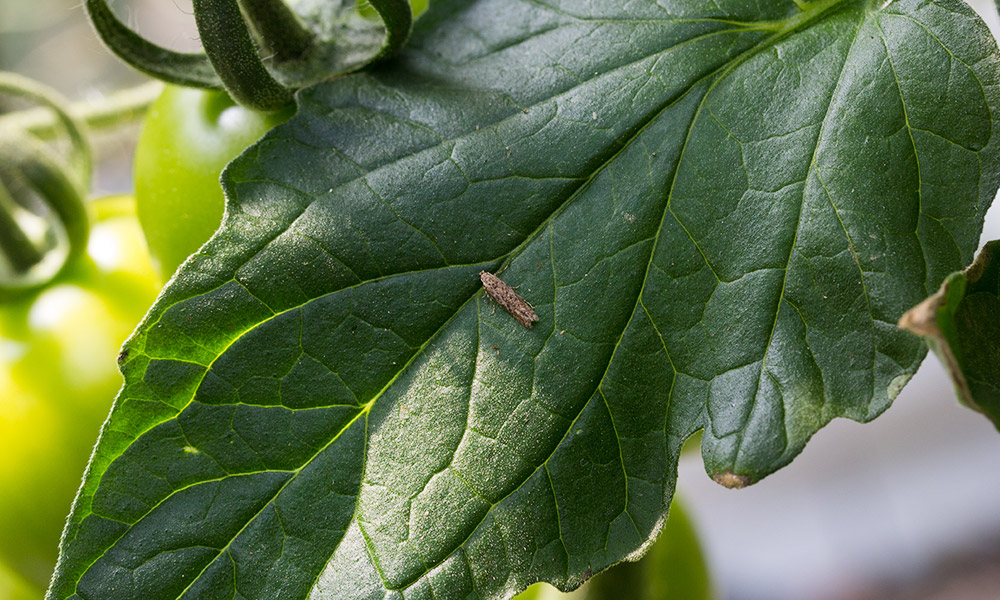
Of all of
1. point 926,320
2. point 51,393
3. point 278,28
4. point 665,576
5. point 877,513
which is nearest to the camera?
point 926,320

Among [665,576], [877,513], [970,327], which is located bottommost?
[877,513]

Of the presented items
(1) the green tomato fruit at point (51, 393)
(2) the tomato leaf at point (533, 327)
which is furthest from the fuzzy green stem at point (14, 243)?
(2) the tomato leaf at point (533, 327)

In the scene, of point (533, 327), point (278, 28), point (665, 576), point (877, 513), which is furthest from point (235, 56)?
point (877, 513)

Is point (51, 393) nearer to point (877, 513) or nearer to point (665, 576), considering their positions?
point (665, 576)

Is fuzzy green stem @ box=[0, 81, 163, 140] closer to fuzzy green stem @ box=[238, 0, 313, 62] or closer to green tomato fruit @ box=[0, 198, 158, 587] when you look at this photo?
green tomato fruit @ box=[0, 198, 158, 587]

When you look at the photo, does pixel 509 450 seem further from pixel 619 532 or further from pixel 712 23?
pixel 712 23

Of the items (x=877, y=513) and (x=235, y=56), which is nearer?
(x=235, y=56)

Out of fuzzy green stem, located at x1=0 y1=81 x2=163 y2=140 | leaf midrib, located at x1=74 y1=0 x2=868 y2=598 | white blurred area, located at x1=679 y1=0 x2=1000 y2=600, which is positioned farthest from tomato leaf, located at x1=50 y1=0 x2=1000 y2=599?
white blurred area, located at x1=679 y1=0 x2=1000 y2=600

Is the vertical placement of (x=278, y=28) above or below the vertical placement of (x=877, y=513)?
above
